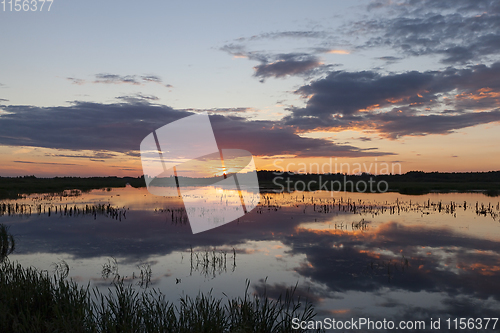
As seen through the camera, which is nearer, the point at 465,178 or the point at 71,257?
the point at 71,257

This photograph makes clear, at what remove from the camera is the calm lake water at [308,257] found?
7.80 meters

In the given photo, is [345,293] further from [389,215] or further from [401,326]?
[389,215]

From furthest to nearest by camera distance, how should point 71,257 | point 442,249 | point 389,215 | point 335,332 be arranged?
point 389,215, point 442,249, point 71,257, point 335,332

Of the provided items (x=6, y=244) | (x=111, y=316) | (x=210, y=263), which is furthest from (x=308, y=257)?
(x=6, y=244)

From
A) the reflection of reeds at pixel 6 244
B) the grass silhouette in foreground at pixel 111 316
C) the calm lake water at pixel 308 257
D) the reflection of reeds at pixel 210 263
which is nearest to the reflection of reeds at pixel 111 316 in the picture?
the grass silhouette in foreground at pixel 111 316

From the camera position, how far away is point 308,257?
36.4 ft

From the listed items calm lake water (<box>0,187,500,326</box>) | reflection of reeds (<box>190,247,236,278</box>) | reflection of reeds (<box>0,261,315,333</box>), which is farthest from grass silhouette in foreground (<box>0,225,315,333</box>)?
reflection of reeds (<box>190,247,236,278</box>)

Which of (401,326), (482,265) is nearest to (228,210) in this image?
(482,265)

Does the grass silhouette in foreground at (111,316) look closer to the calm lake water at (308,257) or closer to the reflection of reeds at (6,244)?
the calm lake water at (308,257)

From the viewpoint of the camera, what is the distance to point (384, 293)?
8016 mm

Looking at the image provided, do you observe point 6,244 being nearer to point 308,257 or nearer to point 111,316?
point 111,316

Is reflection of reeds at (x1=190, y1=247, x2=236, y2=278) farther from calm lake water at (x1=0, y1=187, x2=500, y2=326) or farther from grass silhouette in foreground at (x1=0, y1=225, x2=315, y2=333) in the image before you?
grass silhouette in foreground at (x1=0, y1=225, x2=315, y2=333)

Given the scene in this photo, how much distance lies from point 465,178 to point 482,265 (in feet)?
282

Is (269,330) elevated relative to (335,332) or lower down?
elevated
